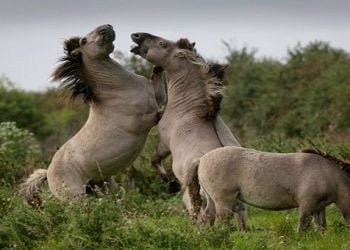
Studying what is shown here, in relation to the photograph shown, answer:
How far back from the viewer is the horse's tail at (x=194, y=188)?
431 inches

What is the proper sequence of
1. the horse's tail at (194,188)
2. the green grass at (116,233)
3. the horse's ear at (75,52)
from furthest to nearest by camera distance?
the horse's ear at (75,52)
the horse's tail at (194,188)
the green grass at (116,233)

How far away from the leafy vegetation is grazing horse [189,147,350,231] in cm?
31

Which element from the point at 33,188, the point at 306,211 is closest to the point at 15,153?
→ the point at 33,188

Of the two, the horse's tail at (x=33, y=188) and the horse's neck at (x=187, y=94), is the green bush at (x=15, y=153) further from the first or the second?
the horse's neck at (x=187, y=94)

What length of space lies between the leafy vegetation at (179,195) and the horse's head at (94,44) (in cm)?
64

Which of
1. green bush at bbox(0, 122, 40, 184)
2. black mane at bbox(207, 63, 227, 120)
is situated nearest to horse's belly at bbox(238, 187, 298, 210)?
black mane at bbox(207, 63, 227, 120)

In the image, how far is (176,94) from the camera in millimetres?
12391

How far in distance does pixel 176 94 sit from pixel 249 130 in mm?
18128

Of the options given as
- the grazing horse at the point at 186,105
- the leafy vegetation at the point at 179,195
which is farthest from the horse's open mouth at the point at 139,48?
the leafy vegetation at the point at 179,195

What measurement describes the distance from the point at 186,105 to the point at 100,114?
1049 mm

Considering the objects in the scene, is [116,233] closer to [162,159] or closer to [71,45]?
[162,159]

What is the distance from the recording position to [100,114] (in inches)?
484

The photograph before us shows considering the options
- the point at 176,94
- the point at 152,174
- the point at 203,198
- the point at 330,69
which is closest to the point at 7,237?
the point at 203,198

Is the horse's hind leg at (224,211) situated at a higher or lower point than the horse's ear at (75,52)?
lower
